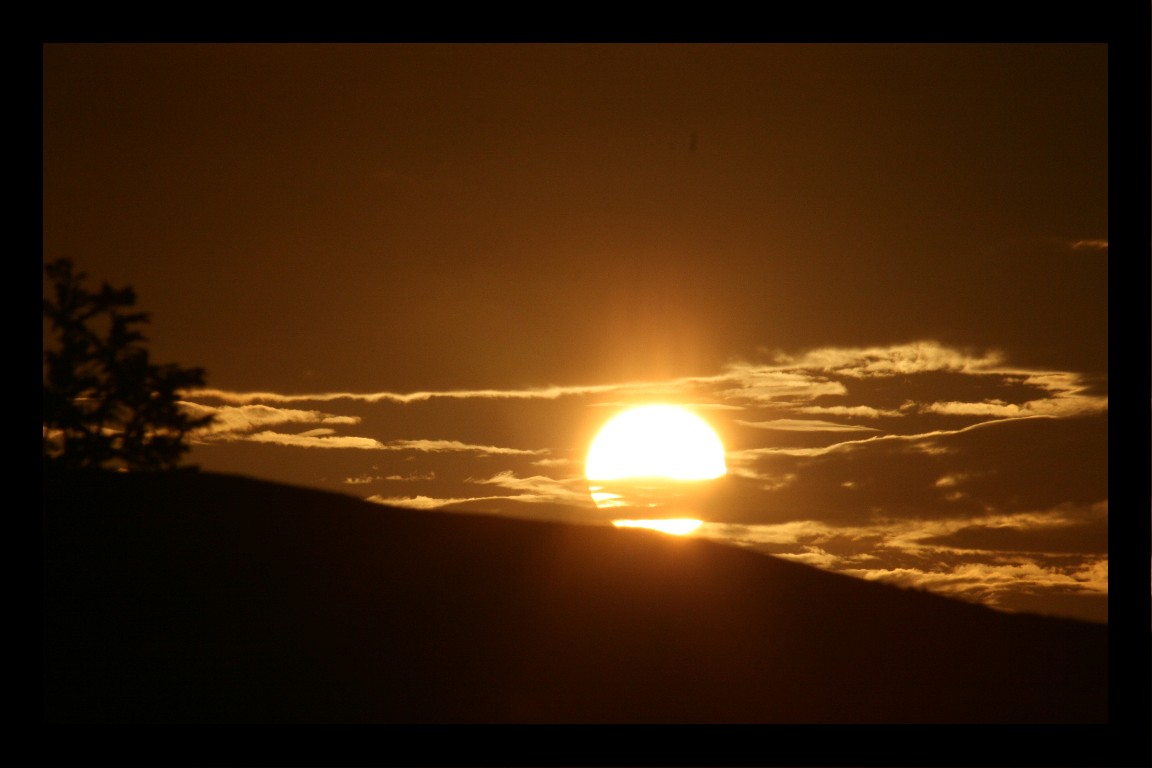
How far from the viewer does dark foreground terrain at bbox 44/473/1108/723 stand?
792 centimetres

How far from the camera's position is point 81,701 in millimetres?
8742

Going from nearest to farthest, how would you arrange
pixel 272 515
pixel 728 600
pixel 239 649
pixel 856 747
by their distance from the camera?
1. pixel 856 747
2. pixel 239 649
3. pixel 728 600
4. pixel 272 515

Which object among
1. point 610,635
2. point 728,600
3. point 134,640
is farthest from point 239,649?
point 728,600

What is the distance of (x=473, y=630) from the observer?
928 centimetres

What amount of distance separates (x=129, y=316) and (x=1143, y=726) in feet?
35.5

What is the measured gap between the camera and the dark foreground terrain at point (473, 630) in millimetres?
7922

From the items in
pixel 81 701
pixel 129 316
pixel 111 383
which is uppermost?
pixel 129 316

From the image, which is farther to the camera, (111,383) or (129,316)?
(111,383)

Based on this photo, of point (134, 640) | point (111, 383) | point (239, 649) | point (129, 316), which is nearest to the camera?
point (134, 640)

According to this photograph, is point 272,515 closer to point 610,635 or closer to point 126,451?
point 126,451

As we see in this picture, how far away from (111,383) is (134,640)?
16.6 feet
